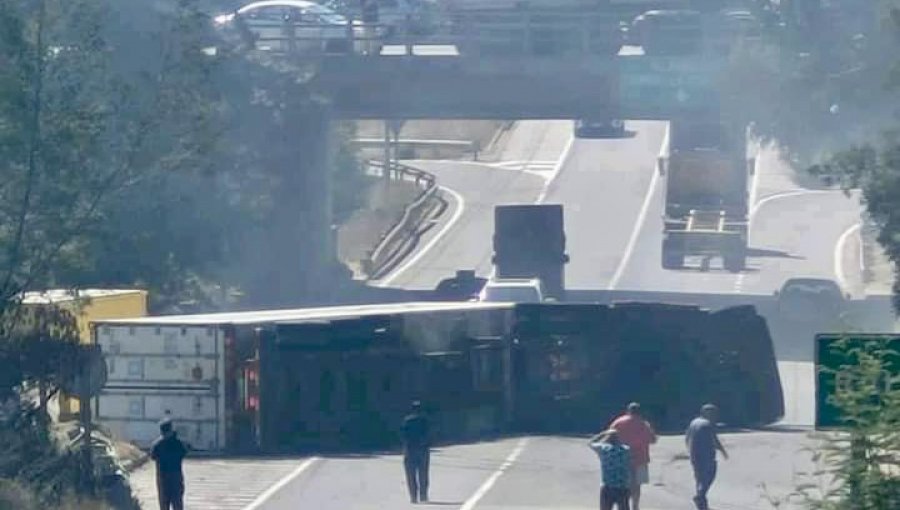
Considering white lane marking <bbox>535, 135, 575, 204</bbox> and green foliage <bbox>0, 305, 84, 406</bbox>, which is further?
white lane marking <bbox>535, 135, 575, 204</bbox>

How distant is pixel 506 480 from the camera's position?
26.2 m

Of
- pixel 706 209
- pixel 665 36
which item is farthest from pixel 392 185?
pixel 665 36

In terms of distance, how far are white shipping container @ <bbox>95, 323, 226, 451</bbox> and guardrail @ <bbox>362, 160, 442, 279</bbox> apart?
2896 centimetres

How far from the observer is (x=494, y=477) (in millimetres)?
26484

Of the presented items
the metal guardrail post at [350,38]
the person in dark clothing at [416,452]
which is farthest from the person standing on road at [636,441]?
the metal guardrail post at [350,38]

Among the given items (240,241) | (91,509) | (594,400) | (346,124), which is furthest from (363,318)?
(346,124)

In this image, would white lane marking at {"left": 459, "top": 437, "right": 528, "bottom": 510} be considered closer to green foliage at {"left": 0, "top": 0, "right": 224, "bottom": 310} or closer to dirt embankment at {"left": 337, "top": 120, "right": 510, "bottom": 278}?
green foliage at {"left": 0, "top": 0, "right": 224, "bottom": 310}

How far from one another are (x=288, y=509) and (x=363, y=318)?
576 cm

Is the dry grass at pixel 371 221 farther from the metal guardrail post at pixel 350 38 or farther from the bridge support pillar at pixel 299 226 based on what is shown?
the metal guardrail post at pixel 350 38

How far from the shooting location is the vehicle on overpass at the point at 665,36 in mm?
53688

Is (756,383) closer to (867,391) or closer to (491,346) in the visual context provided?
(491,346)

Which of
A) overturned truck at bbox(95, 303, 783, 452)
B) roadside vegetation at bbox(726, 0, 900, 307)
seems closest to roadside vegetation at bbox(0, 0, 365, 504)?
overturned truck at bbox(95, 303, 783, 452)

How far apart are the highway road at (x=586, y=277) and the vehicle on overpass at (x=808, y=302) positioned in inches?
87.7

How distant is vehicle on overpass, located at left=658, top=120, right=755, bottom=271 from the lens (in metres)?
57.2
